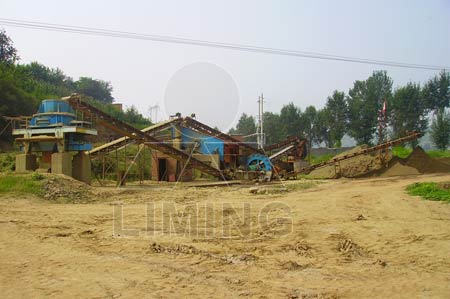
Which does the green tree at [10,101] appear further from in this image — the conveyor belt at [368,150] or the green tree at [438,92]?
the green tree at [438,92]

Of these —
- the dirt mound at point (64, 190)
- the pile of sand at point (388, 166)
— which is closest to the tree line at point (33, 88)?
the dirt mound at point (64, 190)

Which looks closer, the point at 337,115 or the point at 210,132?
the point at 210,132

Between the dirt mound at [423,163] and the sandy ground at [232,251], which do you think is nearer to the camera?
the sandy ground at [232,251]

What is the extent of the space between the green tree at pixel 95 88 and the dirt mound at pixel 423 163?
61093 millimetres

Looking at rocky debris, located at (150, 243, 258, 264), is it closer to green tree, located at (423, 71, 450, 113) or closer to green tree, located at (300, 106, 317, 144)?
green tree, located at (423, 71, 450, 113)

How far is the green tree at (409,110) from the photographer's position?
54.8 m

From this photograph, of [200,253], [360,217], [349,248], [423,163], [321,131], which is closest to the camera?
[200,253]

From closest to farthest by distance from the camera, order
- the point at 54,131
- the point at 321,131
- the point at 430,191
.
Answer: the point at 430,191
the point at 54,131
the point at 321,131

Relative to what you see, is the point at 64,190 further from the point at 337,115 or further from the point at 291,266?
the point at 337,115

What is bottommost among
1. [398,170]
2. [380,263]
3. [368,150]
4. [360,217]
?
[380,263]

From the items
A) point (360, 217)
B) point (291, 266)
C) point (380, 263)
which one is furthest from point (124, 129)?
point (380, 263)

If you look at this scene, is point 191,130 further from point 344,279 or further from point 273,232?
point 344,279

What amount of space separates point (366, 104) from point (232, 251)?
183ft

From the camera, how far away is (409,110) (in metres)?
54.9
